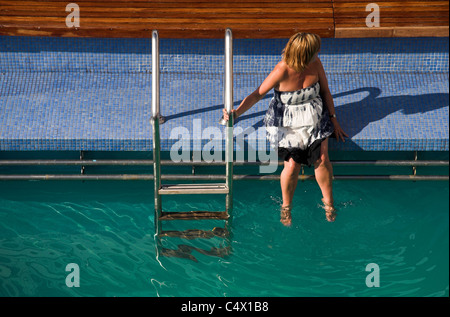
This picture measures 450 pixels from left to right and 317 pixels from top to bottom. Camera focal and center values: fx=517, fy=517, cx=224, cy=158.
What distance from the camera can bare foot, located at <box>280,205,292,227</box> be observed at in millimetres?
3982

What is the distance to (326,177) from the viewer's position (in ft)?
12.8

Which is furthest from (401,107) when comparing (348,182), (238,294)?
(238,294)

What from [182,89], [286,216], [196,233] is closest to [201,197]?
[196,233]

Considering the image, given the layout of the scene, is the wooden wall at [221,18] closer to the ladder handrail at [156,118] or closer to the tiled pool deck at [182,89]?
the tiled pool deck at [182,89]

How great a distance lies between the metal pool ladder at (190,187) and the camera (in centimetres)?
356

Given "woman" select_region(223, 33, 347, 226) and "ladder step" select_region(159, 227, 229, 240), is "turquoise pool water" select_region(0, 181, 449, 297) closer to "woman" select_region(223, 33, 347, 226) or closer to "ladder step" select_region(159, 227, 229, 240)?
"ladder step" select_region(159, 227, 229, 240)

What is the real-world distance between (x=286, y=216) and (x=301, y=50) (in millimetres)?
1274

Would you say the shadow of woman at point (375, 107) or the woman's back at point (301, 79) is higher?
the woman's back at point (301, 79)

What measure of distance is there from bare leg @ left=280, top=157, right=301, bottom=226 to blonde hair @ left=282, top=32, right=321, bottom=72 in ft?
2.37

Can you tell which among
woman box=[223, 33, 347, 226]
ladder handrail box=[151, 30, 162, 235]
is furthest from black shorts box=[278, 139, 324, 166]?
ladder handrail box=[151, 30, 162, 235]

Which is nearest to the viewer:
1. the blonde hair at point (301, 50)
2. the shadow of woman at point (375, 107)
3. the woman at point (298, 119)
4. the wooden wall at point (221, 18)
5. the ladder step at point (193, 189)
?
the blonde hair at point (301, 50)

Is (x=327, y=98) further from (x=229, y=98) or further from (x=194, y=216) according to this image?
(x=194, y=216)

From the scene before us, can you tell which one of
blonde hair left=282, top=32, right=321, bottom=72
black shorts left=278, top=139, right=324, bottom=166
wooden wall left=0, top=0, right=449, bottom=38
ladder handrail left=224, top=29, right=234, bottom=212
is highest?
wooden wall left=0, top=0, right=449, bottom=38

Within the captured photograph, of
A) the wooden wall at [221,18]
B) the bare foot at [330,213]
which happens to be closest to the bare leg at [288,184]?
the bare foot at [330,213]
